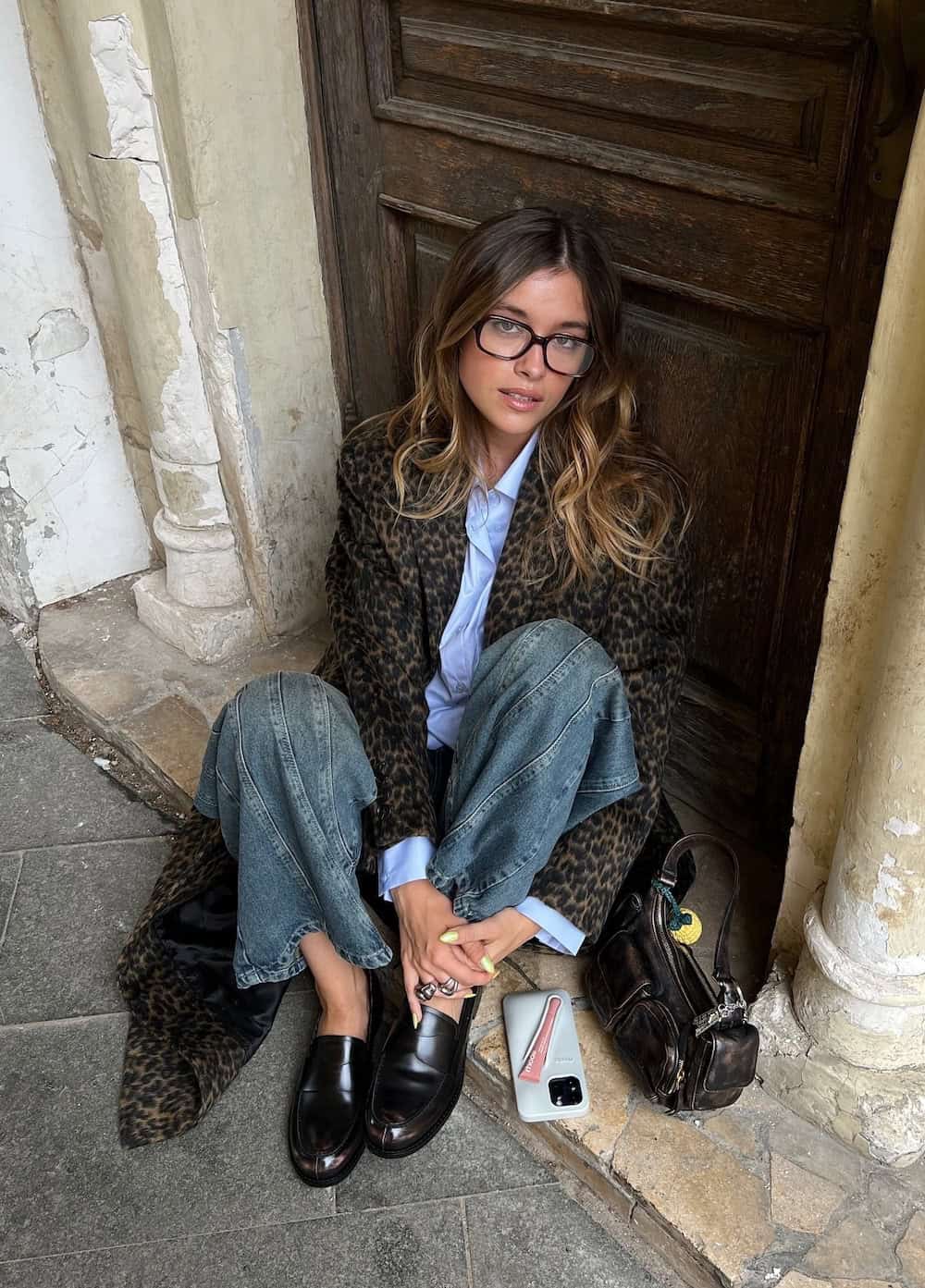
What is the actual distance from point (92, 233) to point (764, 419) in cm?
163

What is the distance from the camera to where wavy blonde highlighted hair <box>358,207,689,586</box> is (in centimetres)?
169

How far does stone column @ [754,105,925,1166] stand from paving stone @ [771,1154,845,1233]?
87 mm

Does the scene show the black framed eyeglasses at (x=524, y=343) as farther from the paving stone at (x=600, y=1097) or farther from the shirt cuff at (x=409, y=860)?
the paving stone at (x=600, y=1097)

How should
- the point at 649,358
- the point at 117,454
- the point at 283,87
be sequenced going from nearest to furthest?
the point at 649,358
the point at 283,87
the point at 117,454

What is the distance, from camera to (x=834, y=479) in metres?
1.72

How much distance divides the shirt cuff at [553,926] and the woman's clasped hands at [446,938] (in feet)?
0.04

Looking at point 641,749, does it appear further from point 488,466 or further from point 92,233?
point 92,233

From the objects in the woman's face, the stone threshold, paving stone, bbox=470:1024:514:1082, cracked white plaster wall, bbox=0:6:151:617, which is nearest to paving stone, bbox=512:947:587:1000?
the stone threshold

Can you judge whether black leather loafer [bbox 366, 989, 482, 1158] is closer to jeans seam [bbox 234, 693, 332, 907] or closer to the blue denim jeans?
the blue denim jeans

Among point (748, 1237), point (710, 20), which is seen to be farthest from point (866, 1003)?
point (710, 20)

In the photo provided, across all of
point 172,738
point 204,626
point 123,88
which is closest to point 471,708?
point 172,738

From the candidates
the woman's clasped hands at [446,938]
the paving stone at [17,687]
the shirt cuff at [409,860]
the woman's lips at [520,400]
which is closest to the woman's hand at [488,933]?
the woman's clasped hands at [446,938]

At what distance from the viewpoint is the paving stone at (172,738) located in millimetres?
2461

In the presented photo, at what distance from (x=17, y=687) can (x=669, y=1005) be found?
6.20ft
